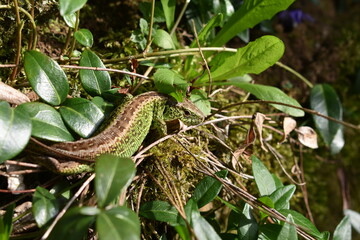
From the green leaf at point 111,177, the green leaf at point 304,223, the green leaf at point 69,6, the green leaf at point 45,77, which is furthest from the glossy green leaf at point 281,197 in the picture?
the green leaf at point 69,6

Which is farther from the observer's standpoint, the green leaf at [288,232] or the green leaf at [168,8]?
the green leaf at [168,8]

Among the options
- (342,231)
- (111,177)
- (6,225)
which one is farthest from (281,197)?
(6,225)

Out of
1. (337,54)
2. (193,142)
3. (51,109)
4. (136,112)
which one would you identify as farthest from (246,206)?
(337,54)

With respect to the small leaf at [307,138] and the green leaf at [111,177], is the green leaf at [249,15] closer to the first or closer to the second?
the small leaf at [307,138]

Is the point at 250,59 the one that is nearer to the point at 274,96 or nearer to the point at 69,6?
the point at 274,96

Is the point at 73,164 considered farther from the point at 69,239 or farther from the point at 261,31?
the point at 261,31

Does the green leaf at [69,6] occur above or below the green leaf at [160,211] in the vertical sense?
above
